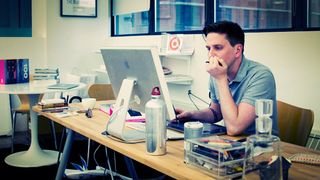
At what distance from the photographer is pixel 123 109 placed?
1.72 m

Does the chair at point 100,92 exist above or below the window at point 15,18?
below

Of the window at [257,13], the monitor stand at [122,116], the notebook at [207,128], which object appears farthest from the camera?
the window at [257,13]

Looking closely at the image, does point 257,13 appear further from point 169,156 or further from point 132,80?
point 169,156

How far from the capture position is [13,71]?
3.79 metres

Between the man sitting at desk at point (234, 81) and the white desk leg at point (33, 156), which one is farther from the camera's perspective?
the white desk leg at point (33, 156)

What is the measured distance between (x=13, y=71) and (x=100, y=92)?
0.95 metres

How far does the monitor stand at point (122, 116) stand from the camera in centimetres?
171

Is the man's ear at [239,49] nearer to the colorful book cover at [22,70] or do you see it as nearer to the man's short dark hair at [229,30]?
the man's short dark hair at [229,30]

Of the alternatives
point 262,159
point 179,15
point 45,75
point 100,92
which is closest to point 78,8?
point 45,75

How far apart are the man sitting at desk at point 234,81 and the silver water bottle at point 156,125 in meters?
0.40

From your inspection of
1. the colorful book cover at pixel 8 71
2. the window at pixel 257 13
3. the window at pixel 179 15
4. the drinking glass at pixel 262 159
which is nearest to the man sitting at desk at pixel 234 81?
the drinking glass at pixel 262 159

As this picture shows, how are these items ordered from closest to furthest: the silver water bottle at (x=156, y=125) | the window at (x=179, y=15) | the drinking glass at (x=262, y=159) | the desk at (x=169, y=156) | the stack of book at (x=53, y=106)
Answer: the drinking glass at (x=262, y=159) → the desk at (x=169, y=156) → the silver water bottle at (x=156, y=125) → the stack of book at (x=53, y=106) → the window at (x=179, y=15)

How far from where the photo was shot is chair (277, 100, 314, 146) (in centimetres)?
213

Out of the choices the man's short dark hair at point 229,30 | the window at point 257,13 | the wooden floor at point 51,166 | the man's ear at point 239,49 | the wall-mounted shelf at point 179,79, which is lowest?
the wooden floor at point 51,166
